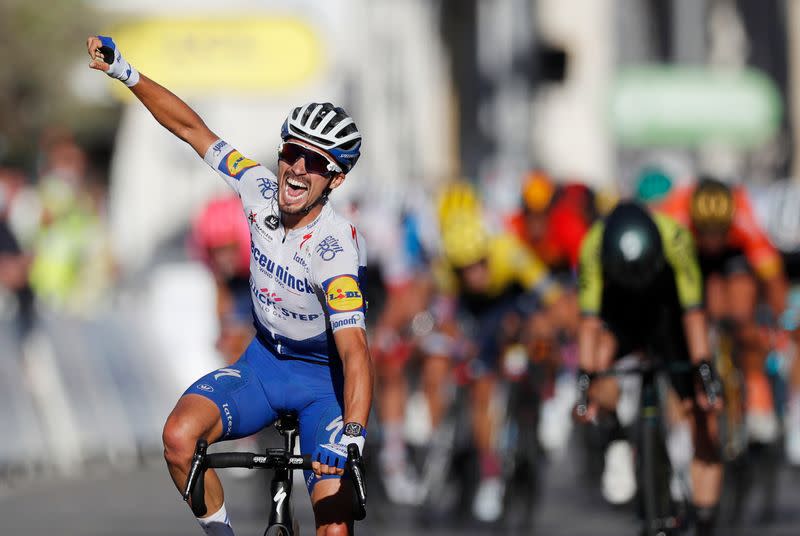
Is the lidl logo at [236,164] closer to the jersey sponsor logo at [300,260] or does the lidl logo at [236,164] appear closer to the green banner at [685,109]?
the jersey sponsor logo at [300,260]

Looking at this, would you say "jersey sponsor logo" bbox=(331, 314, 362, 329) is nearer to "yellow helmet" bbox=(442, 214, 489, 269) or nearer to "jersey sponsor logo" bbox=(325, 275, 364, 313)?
"jersey sponsor logo" bbox=(325, 275, 364, 313)

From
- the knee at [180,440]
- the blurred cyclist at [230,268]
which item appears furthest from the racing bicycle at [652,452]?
the blurred cyclist at [230,268]

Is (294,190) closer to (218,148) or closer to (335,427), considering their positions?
(218,148)

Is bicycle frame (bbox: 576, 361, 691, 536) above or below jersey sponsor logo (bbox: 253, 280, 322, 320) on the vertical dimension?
below

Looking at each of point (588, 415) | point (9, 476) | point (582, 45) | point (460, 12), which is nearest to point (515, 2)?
point (582, 45)

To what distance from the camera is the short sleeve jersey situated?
9.89 metres

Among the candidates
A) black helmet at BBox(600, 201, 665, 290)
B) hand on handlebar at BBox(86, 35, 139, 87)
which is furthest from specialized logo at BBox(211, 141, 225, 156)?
black helmet at BBox(600, 201, 665, 290)

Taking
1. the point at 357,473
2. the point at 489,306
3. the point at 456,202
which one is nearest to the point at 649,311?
the point at 489,306

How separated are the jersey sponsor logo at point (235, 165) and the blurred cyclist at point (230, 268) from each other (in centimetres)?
499

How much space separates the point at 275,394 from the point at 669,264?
295cm

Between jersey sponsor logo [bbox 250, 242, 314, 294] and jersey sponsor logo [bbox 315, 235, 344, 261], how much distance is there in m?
0.14

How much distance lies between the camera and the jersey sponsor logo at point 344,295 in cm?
738

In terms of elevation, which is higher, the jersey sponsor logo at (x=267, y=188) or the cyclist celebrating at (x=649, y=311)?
the jersey sponsor logo at (x=267, y=188)

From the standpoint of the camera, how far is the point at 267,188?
7961mm
